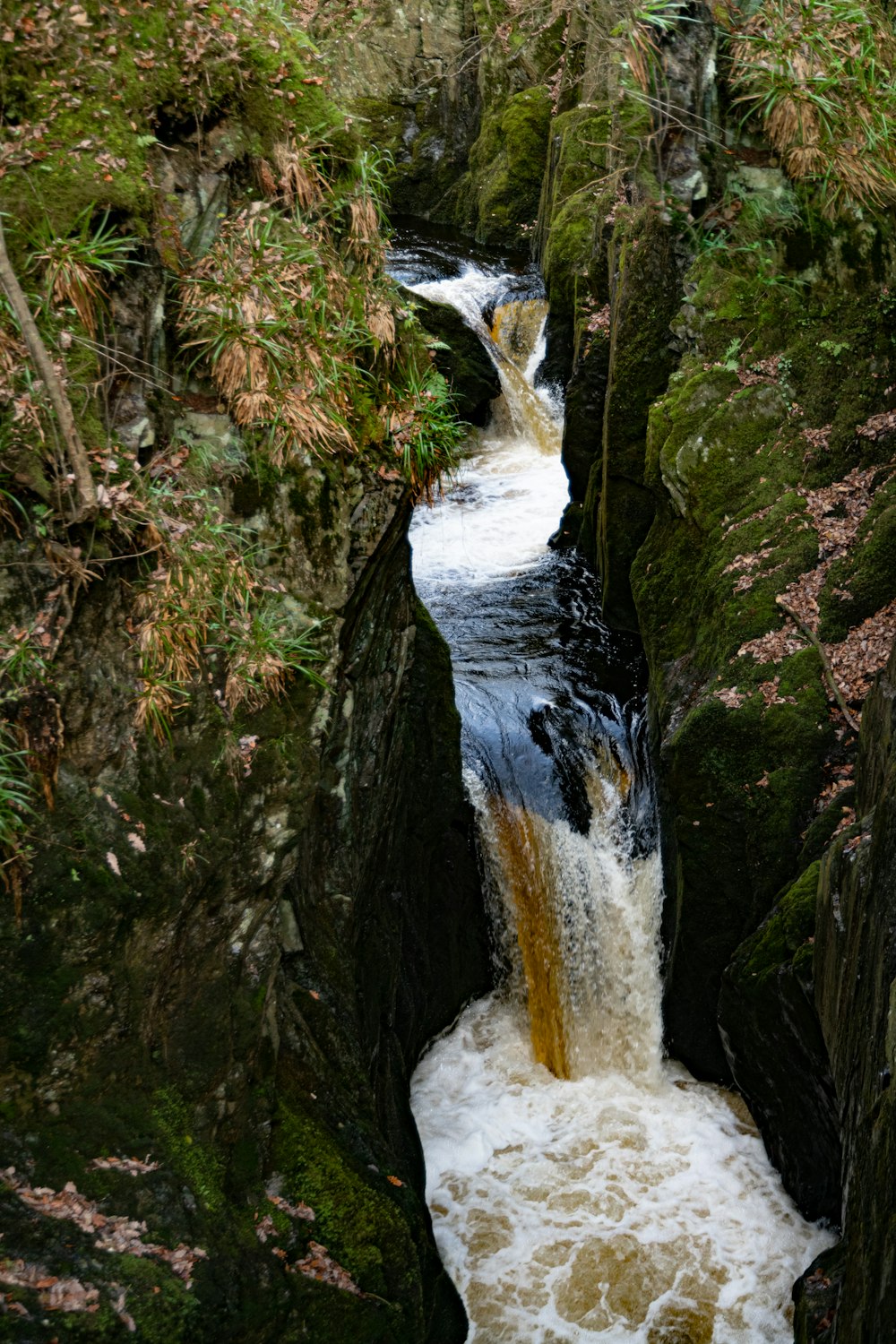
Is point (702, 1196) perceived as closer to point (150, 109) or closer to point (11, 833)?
point (11, 833)

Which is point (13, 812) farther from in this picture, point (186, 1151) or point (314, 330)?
point (314, 330)

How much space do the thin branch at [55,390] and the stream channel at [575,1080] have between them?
439 centimetres

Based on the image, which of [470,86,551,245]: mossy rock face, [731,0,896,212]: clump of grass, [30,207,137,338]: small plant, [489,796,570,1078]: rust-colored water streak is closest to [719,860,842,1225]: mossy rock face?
[489,796,570,1078]: rust-colored water streak

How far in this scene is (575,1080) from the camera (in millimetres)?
6887

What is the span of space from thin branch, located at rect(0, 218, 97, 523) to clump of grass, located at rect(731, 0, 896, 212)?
542cm

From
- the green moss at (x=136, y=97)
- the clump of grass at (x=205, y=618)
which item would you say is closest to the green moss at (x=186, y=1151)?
the clump of grass at (x=205, y=618)

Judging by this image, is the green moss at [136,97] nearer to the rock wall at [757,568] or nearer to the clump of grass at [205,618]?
the clump of grass at [205,618]

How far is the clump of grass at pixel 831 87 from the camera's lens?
6430 mm

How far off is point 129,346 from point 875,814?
141 inches

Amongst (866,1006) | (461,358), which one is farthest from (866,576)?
(461,358)

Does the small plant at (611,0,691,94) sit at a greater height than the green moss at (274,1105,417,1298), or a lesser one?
greater

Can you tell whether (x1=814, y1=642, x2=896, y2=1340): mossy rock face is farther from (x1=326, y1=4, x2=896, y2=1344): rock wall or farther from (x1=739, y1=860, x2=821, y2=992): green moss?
(x1=739, y1=860, x2=821, y2=992): green moss

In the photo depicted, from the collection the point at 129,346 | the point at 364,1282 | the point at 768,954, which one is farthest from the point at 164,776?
the point at 768,954

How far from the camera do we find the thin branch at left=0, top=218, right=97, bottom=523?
3.35 m
